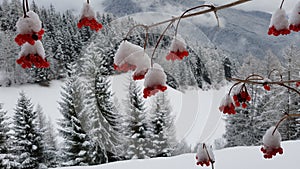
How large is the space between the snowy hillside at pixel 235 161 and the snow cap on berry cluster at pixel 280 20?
4.38 feet

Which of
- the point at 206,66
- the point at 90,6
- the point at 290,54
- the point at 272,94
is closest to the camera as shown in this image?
the point at 90,6

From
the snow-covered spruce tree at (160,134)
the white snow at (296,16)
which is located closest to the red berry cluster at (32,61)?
the white snow at (296,16)

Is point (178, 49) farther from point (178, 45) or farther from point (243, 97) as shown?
point (243, 97)

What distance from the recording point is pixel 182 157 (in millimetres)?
1999

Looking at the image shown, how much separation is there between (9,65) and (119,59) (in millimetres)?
23204

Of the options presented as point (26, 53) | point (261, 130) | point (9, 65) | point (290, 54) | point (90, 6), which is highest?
point (9, 65)

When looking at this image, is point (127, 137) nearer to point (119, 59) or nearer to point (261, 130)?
point (261, 130)

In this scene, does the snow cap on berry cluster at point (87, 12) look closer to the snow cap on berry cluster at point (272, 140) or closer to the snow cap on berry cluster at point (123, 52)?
the snow cap on berry cluster at point (123, 52)

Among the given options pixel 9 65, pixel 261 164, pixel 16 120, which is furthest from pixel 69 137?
pixel 9 65

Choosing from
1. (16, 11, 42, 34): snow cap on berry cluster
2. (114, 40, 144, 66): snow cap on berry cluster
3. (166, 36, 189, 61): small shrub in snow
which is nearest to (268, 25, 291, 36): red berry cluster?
(166, 36, 189, 61): small shrub in snow

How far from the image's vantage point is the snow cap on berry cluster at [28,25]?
0.36 metres

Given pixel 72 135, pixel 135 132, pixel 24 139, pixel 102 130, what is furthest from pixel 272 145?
pixel 24 139

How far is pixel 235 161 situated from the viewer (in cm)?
179

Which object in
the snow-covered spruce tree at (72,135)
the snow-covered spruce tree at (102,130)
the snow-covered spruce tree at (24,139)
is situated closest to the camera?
the snow-covered spruce tree at (102,130)
